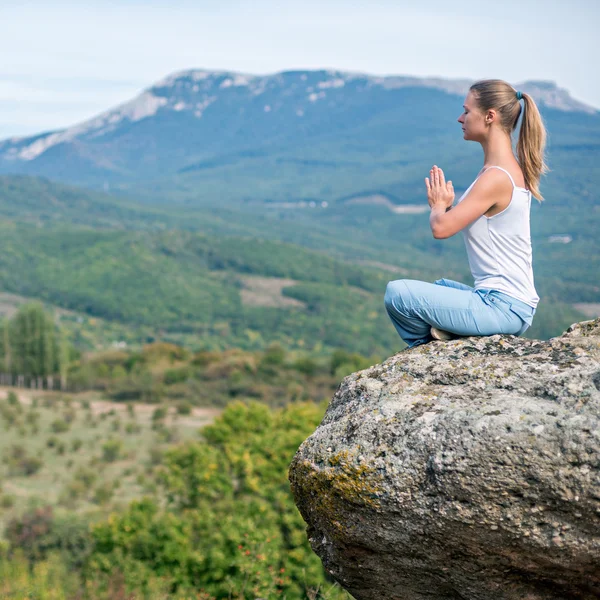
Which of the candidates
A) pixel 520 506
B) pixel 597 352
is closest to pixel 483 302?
pixel 597 352

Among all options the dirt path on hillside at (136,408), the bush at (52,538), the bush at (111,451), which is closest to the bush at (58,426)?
the bush at (111,451)

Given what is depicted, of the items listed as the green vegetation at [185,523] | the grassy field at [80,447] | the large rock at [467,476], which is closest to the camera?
the large rock at [467,476]

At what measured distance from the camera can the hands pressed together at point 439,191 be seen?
7035mm

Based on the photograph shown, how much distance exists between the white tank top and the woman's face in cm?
57

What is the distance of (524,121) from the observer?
6957 mm

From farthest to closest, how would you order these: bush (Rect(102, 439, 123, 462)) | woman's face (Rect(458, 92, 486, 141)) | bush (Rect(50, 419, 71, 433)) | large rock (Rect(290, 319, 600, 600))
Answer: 1. bush (Rect(50, 419, 71, 433))
2. bush (Rect(102, 439, 123, 462))
3. woman's face (Rect(458, 92, 486, 141))
4. large rock (Rect(290, 319, 600, 600))

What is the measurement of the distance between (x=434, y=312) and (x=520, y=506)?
2012mm

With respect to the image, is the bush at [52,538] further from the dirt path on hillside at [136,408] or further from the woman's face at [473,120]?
the dirt path on hillside at [136,408]

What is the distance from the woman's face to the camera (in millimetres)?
6980

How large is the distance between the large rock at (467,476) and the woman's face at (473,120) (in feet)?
5.92

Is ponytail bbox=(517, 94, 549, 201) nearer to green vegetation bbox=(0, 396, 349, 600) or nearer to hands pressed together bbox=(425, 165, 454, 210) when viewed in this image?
hands pressed together bbox=(425, 165, 454, 210)

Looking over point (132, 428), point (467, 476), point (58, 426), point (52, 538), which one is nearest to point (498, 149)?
point (467, 476)

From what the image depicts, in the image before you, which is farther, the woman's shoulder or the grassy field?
the grassy field

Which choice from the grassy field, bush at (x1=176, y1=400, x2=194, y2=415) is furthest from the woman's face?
bush at (x1=176, y1=400, x2=194, y2=415)
